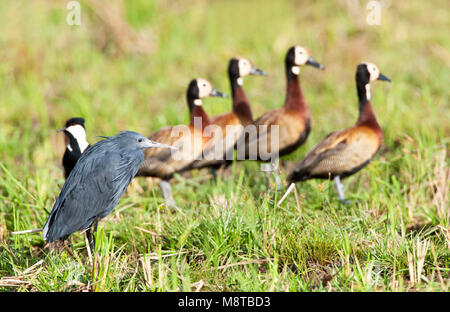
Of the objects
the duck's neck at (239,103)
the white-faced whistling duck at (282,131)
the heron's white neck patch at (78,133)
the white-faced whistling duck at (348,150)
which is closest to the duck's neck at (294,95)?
the white-faced whistling duck at (282,131)

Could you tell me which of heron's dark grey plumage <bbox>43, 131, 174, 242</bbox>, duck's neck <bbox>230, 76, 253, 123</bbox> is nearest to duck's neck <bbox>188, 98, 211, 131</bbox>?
duck's neck <bbox>230, 76, 253, 123</bbox>

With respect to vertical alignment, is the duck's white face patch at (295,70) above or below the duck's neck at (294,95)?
above

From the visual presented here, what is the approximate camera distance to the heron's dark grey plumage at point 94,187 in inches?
122

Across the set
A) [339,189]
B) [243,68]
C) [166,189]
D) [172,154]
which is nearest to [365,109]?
[339,189]

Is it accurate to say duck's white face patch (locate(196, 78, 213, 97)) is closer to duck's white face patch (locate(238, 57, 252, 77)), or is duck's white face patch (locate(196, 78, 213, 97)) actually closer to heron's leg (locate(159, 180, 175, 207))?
duck's white face patch (locate(238, 57, 252, 77))

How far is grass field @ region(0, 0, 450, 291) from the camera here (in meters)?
3.16

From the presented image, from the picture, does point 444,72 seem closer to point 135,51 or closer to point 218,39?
point 218,39

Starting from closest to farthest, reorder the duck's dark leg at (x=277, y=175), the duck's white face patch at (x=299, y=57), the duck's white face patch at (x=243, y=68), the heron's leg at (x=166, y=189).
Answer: the duck's dark leg at (x=277, y=175) → the heron's leg at (x=166, y=189) → the duck's white face patch at (x=299, y=57) → the duck's white face patch at (x=243, y=68)

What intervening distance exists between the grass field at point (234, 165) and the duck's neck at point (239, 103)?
47cm

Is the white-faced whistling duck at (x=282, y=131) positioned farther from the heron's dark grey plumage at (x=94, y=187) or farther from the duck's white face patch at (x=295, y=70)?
the heron's dark grey plumage at (x=94, y=187)

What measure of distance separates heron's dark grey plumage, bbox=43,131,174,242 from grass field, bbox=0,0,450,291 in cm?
15

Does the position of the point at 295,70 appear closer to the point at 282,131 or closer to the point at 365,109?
the point at 282,131

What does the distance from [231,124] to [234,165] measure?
1.46ft
